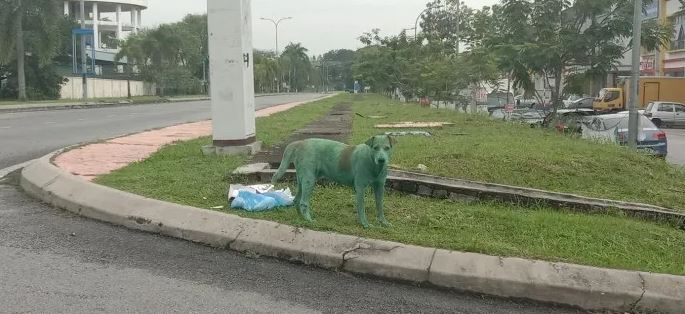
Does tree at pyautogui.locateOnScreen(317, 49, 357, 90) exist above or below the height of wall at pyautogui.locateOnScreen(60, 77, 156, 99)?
above

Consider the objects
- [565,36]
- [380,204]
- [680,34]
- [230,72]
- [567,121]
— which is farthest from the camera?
[680,34]

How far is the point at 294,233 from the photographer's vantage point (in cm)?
514

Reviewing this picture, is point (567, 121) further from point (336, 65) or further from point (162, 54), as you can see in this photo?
point (336, 65)

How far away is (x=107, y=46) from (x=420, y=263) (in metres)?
100

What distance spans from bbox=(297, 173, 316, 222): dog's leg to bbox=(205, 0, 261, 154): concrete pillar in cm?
470

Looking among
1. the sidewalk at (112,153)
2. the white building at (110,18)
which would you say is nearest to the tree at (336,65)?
the white building at (110,18)

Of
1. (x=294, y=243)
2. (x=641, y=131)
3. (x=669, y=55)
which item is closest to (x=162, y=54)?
(x=669, y=55)

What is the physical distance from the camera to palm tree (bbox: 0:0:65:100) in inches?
1652

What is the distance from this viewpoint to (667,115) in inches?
1240

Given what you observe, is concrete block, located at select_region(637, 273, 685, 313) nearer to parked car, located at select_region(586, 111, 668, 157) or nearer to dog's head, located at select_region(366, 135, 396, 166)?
dog's head, located at select_region(366, 135, 396, 166)

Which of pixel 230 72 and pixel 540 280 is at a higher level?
pixel 230 72

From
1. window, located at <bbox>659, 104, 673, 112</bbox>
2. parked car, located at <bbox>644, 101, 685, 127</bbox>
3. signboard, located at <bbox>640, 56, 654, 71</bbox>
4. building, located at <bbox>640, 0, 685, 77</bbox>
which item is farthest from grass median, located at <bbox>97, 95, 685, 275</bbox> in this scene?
signboard, located at <bbox>640, 56, 654, 71</bbox>

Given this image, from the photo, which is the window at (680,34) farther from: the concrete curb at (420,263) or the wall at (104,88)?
the wall at (104,88)

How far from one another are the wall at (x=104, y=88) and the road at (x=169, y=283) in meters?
52.7
